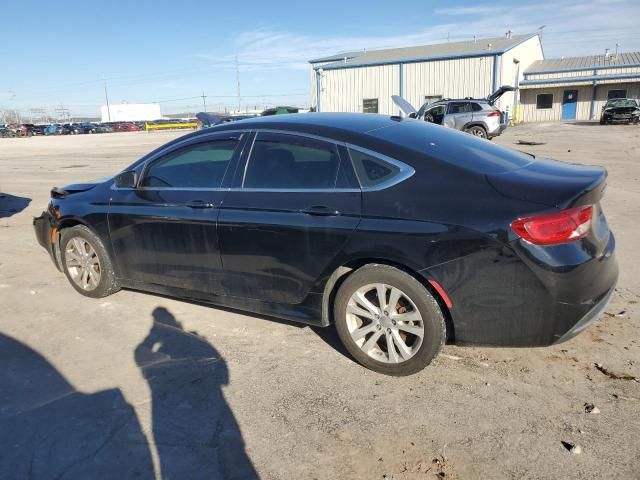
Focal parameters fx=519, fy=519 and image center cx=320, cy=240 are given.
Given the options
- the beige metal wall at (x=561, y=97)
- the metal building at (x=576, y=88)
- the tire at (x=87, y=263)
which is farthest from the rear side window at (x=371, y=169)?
the beige metal wall at (x=561, y=97)

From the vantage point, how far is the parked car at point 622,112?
30.6 meters

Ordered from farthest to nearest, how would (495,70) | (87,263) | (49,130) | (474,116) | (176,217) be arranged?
(49,130), (495,70), (474,116), (87,263), (176,217)

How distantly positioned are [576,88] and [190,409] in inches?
1788

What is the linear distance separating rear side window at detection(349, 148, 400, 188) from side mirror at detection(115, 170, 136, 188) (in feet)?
6.83

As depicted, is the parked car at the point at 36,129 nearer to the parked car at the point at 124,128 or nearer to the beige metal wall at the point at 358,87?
the parked car at the point at 124,128

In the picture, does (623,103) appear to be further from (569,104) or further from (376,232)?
(376,232)

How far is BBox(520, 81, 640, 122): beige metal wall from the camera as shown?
1582 inches

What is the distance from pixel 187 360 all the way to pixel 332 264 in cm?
128

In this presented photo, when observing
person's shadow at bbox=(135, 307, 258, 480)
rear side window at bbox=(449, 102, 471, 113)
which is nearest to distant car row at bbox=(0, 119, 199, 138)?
rear side window at bbox=(449, 102, 471, 113)

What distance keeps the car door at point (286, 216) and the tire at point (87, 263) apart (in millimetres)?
1473

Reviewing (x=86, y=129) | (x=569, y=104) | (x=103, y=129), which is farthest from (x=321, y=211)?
(x=103, y=129)

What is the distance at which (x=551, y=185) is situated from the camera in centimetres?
304

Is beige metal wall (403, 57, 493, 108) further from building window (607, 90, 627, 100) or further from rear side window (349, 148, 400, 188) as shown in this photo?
rear side window (349, 148, 400, 188)

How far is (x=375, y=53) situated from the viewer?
45000 millimetres
